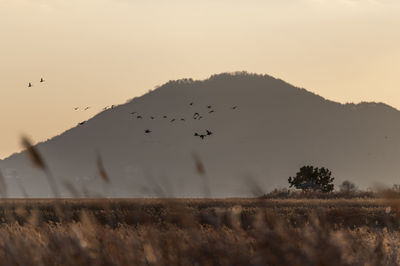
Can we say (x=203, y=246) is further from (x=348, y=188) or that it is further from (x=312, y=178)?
(x=312, y=178)

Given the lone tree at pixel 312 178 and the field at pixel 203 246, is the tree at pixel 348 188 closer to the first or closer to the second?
the lone tree at pixel 312 178

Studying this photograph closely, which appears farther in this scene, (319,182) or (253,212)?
(319,182)

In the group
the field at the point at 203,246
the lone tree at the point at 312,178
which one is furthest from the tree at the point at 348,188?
the field at the point at 203,246

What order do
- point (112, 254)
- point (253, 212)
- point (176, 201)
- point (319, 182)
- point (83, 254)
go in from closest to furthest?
point (176, 201) → point (83, 254) → point (112, 254) → point (253, 212) → point (319, 182)

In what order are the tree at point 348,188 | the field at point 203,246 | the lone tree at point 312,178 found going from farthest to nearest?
the lone tree at point 312,178 → the tree at point 348,188 → the field at point 203,246

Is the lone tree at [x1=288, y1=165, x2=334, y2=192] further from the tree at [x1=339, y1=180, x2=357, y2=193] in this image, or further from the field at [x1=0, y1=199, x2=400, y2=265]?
the field at [x1=0, y1=199, x2=400, y2=265]

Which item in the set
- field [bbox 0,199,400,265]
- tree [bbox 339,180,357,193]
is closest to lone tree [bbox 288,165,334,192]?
tree [bbox 339,180,357,193]

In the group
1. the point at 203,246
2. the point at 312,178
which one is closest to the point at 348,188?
the point at 312,178

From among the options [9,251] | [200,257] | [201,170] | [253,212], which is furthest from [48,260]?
[253,212]

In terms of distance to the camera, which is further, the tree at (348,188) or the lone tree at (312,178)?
the lone tree at (312,178)

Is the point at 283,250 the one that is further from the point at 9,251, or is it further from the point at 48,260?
the point at 9,251

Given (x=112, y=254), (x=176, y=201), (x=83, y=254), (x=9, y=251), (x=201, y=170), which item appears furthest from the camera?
(x=9, y=251)

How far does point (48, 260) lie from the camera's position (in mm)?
7754

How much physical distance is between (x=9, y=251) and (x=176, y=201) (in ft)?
9.03
